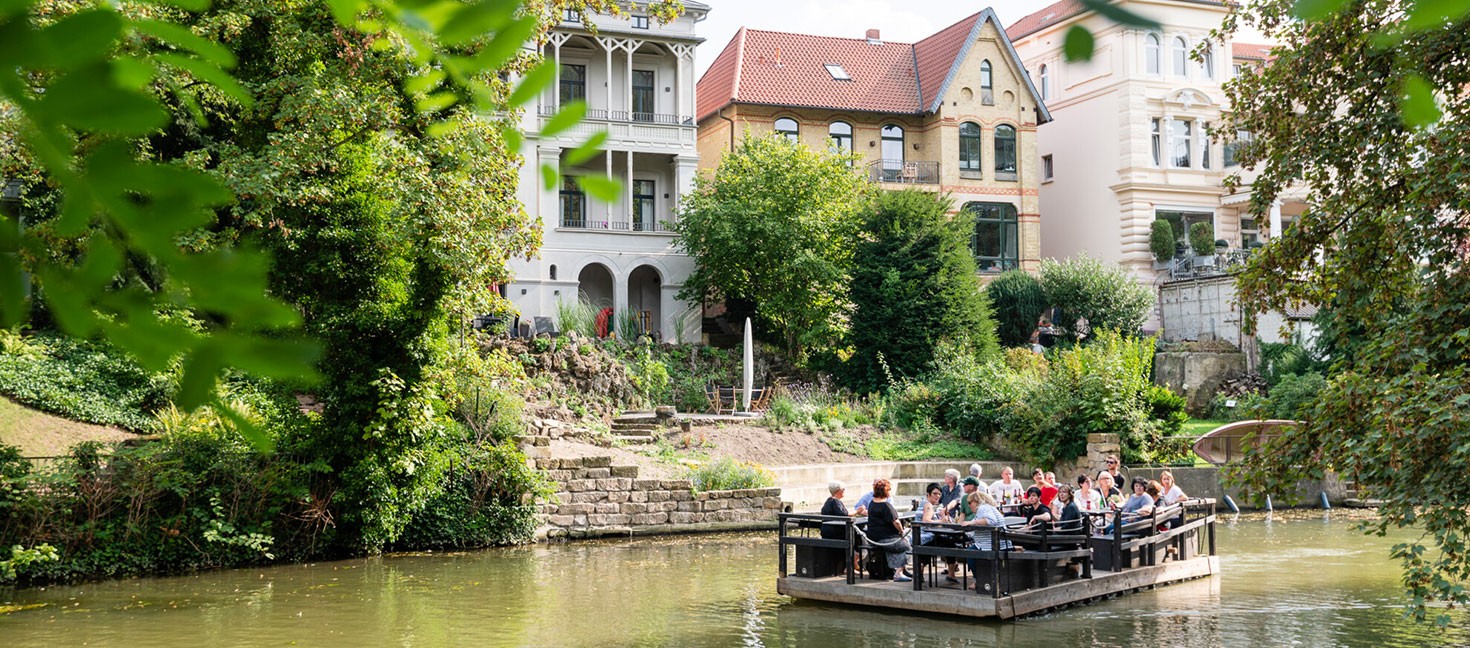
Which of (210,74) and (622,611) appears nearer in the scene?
(210,74)

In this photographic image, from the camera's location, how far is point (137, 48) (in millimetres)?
2436

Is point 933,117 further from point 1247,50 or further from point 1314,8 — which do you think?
point 1314,8

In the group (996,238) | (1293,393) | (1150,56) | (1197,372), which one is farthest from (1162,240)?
(1293,393)

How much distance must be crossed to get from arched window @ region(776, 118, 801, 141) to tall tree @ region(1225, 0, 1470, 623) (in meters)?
Answer: 32.2

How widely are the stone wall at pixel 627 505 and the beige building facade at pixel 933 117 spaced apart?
2270 cm

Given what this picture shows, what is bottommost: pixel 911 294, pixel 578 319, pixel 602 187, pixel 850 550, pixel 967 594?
pixel 967 594

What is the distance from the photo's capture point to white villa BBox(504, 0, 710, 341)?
37812 millimetres

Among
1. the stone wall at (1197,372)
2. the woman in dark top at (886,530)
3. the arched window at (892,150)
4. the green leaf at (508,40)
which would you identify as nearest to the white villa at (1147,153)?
the arched window at (892,150)

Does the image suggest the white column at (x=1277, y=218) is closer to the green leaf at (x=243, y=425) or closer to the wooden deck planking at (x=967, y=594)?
the wooden deck planking at (x=967, y=594)

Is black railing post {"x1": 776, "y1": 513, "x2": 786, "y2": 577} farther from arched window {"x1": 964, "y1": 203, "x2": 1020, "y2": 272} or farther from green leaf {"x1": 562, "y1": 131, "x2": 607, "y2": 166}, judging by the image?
arched window {"x1": 964, "y1": 203, "x2": 1020, "y2": 272}

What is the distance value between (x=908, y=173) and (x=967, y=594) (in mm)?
32071

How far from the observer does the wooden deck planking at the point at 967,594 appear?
13.8m

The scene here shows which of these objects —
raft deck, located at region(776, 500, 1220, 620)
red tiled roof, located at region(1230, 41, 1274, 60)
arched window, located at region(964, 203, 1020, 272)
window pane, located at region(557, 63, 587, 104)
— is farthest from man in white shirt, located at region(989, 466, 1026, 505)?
red tiled roof, located at region(1230, 41, 1274, 60)

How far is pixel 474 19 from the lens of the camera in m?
Answer: 1.55
